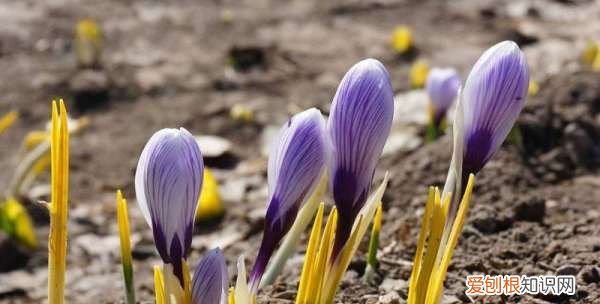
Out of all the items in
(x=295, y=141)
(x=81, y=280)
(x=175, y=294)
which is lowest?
(x=81, y=280)

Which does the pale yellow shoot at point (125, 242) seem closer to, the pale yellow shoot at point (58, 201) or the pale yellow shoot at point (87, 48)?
the pale yellow shoot at point (58, 201)

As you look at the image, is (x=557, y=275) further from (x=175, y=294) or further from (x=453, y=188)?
(x=175, y=294)

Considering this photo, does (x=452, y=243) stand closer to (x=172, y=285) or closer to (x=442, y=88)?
(x=172, y=285)

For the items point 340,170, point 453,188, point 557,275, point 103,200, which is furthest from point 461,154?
point 103,200

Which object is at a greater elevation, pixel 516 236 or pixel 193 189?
pixel 193 189

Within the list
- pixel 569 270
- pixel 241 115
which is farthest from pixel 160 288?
pixel 241 115

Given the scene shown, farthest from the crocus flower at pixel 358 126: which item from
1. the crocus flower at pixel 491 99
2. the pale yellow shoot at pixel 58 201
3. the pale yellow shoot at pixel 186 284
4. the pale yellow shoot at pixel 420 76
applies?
the pale yellow shoot at pixel 420 76
